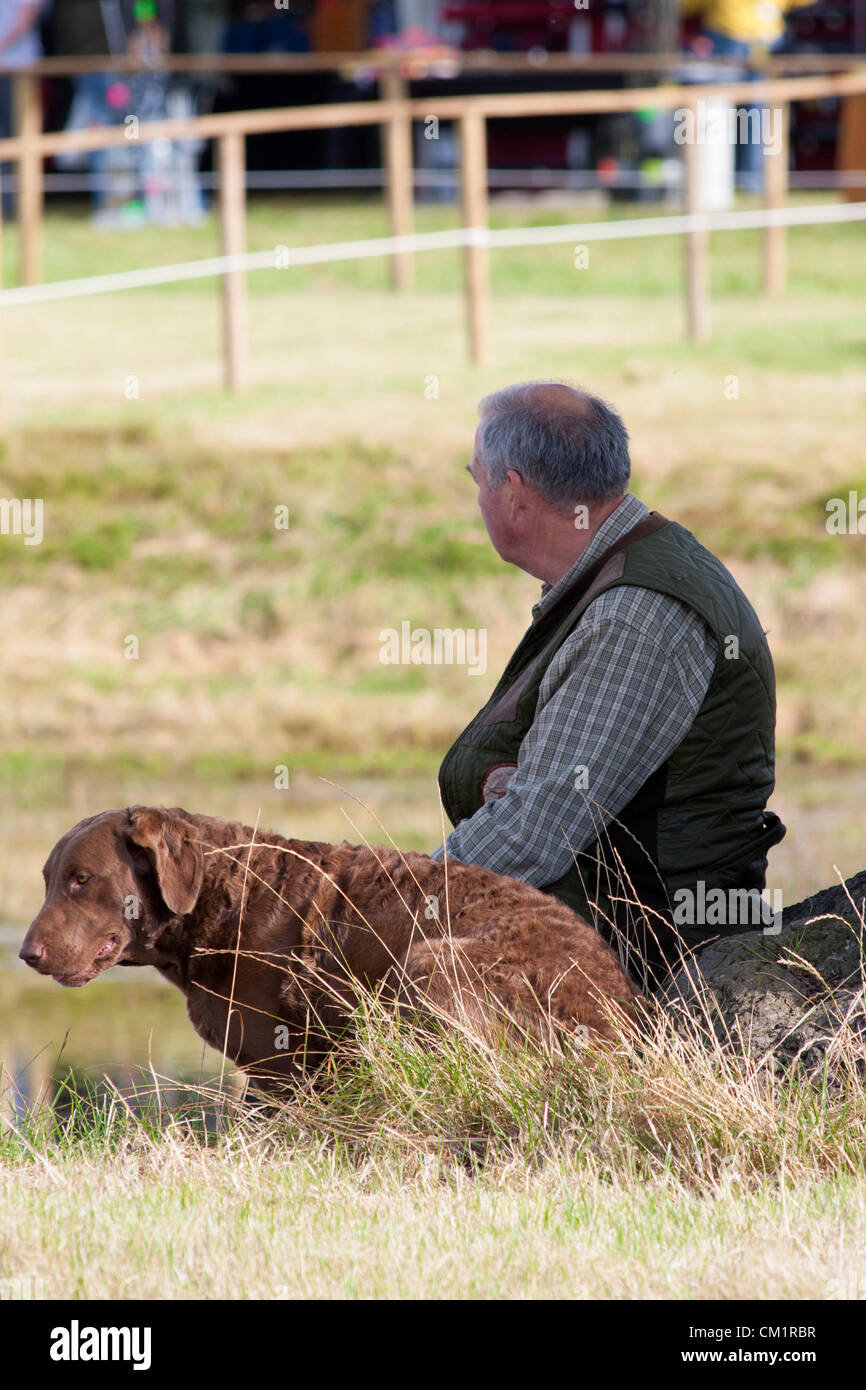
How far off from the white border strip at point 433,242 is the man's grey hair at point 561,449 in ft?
28.3

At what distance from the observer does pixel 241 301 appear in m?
13.1

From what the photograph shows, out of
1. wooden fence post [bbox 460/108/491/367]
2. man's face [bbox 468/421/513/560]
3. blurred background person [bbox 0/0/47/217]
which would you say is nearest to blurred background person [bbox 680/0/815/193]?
wooden fence post [bbox 460/108/491/367]

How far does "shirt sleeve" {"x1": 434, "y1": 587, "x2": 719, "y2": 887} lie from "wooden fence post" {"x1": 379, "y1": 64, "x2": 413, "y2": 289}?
10639 mm

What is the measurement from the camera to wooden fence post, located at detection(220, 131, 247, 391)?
12883 millimetres

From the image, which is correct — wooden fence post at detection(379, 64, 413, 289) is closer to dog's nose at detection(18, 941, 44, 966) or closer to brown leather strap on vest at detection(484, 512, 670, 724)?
brown leather strap on vest at detection(484, 512, 670, 724)

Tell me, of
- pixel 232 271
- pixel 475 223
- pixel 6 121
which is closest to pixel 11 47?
pixel 6 121

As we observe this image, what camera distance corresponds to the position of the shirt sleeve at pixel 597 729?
425cm

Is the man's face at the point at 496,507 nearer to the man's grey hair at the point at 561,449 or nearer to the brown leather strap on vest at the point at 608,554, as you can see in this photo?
the man's grey hair at the point at 561,449

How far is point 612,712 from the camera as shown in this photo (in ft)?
13.9

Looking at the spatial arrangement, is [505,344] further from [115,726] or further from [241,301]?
[115,726]

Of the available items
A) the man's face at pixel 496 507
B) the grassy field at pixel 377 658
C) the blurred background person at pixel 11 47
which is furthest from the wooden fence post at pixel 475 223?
the man's face at pixel 496 507

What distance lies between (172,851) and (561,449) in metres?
1.27

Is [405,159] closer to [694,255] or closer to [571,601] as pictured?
[694,255]
